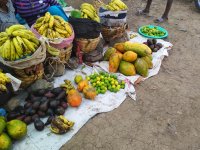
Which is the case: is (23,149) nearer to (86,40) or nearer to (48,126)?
(48,126)

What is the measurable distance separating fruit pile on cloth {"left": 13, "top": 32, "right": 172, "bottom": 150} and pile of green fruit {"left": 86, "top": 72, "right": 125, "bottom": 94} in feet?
0.21

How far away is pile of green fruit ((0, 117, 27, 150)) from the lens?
2.56 meters

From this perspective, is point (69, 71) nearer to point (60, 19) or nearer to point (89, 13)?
point (60, 19)

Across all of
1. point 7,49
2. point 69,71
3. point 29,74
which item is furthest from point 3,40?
point 69,71

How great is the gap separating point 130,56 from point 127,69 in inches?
8.0

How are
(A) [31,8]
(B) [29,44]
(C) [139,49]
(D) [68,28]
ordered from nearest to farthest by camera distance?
(B) [29,44], (D) [68,28], (A) [31,8], (C) [139,49]

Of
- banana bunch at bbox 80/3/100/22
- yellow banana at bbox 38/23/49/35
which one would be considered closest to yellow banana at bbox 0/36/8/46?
yellow banana at bbox 38/23/49/35

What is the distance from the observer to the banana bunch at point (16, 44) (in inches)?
120

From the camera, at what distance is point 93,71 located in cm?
398

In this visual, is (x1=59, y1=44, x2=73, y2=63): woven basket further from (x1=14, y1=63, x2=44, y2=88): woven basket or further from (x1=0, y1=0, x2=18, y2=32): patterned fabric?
(x1=0, y1=0, x2=18, y2=32): patterned fabric

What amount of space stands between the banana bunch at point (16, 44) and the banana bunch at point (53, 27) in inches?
13.8

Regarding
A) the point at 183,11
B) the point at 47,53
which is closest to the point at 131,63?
the point at 47,53

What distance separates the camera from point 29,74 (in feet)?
10.8

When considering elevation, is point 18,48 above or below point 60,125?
above
